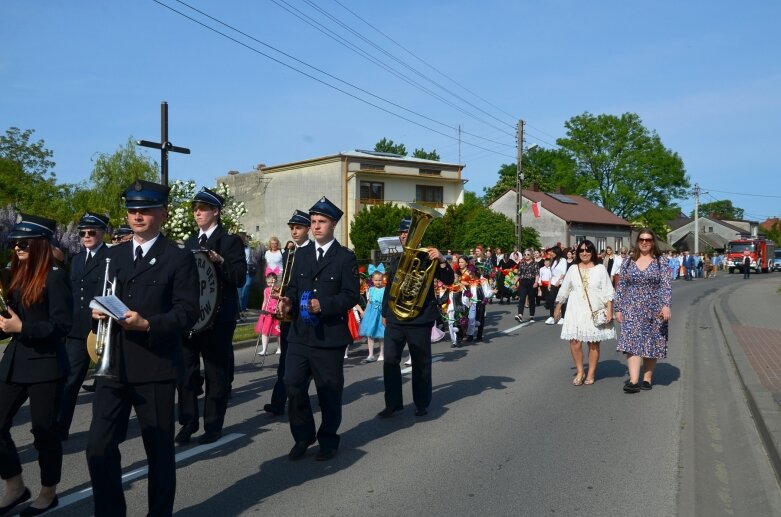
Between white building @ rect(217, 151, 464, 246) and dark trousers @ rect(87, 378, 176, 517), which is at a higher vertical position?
white building @ rect(217, 151, 464, 246)

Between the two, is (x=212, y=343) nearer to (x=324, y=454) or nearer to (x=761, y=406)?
(x=324, y=454)

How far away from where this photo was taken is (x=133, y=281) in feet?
13.2

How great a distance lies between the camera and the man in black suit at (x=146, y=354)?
3920 mm

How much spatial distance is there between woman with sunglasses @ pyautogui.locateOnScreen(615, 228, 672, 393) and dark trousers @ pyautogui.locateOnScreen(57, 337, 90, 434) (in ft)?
19.2

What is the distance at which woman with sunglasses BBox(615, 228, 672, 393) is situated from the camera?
29.2ft

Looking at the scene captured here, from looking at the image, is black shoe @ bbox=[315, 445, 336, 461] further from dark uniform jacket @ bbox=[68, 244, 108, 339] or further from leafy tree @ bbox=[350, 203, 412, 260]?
leafy tree @ bbox=[350, 203, 412, 260]

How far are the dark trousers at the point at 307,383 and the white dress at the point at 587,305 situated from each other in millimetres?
4360

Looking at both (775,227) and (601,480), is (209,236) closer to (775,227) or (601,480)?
(601,480)

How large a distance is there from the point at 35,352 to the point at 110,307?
4.36ft

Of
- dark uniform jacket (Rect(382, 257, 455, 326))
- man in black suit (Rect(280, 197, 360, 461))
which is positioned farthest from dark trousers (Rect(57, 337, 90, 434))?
dark uniform jacket (Rect(382, 257, 455, 326))

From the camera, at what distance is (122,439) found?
406 cm

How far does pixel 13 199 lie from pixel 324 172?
18453 mm

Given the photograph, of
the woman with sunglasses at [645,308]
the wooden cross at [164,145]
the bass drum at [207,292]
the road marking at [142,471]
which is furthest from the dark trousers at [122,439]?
the wooden cross at [164,145]

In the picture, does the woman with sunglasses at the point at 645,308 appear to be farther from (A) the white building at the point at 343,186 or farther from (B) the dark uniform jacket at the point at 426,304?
(A) the white building at the point at 343,186
